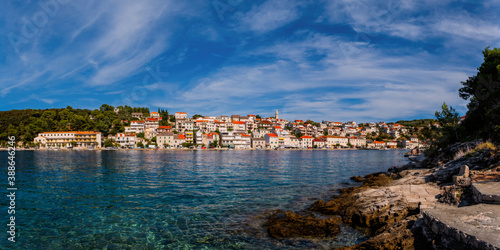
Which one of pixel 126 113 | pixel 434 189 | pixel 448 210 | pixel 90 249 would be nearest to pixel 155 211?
pixel 90 249

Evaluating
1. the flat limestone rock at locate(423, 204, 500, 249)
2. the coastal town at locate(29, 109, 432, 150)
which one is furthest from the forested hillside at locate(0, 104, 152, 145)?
the flat limestone rock at locate(423, 204, 500, 249)

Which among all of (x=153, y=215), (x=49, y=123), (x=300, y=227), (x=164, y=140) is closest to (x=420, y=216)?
(x=300, y=227)

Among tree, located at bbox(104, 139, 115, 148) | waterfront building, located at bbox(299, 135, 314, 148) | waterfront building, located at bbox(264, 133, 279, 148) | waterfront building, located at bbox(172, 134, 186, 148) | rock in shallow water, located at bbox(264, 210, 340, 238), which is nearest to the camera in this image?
rock in shallow water, located at bbox(264, 210, 340, 238)

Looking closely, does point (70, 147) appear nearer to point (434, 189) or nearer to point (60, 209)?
point (60, 209)

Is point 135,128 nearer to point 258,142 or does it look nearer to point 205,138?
point 205,138

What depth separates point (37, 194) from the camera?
60.8 ft

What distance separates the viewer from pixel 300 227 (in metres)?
11.3

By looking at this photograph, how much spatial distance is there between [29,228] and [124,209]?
416 cm

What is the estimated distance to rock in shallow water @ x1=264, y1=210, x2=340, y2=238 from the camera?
10.8 meters

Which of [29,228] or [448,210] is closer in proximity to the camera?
[448,210]

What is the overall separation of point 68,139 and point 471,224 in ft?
463

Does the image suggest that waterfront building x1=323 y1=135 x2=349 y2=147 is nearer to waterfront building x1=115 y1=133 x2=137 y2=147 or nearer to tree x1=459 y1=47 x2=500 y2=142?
waterfront building x1=115 y1=133 x2=137 y2=147

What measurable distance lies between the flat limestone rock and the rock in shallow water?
3985mm

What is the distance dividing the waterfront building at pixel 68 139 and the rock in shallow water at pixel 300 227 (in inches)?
5054
